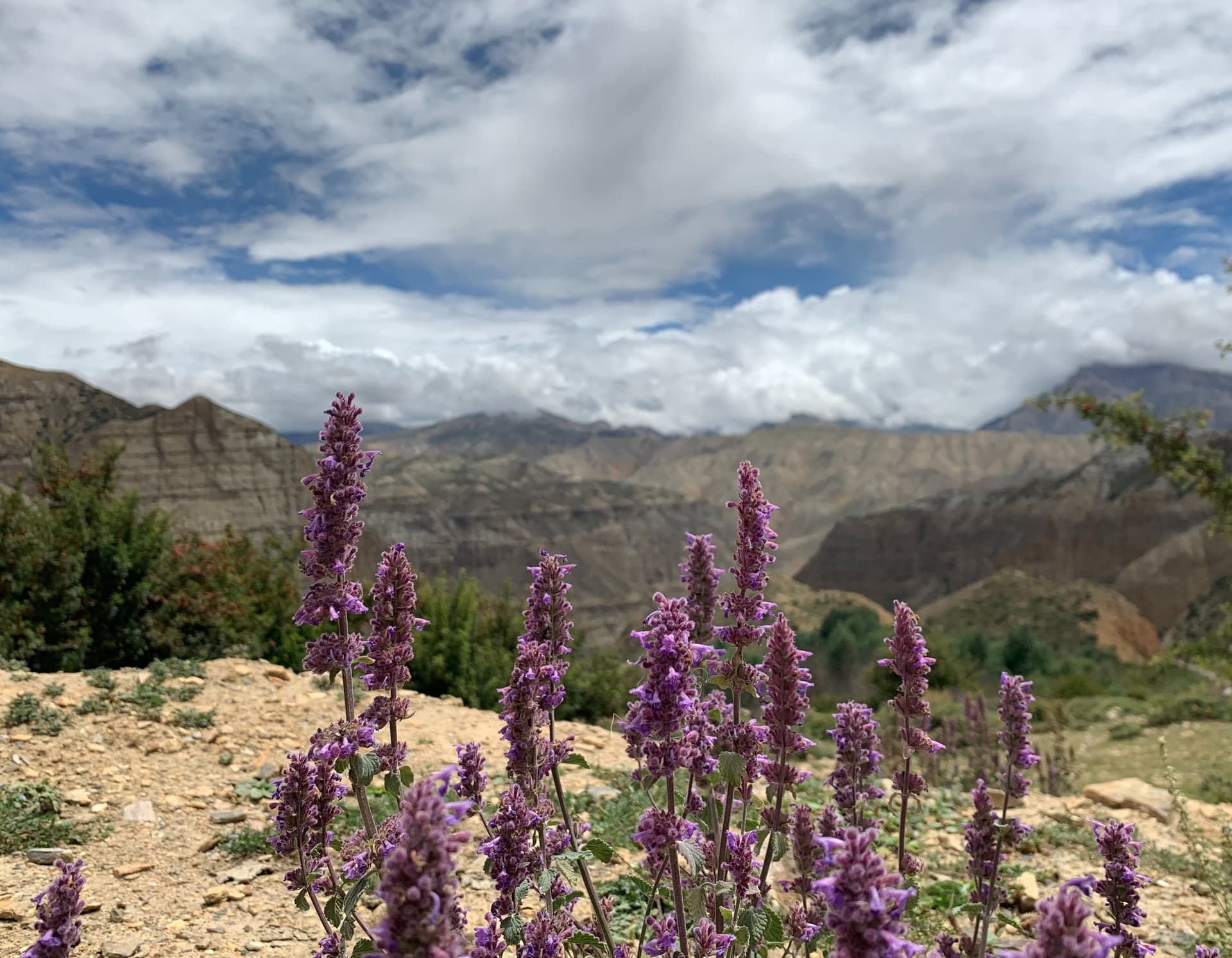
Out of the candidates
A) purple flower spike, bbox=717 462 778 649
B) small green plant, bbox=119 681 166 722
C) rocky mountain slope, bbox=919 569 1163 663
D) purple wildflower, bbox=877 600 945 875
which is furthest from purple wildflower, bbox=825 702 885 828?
rocky mountain slope, bbox=919 569 1163 663

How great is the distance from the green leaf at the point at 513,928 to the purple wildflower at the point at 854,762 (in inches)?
80.6

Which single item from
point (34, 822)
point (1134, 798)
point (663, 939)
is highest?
point (663, 939)

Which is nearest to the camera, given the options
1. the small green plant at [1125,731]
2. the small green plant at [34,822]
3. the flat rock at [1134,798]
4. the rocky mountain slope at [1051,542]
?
the small green plant at [34,822]

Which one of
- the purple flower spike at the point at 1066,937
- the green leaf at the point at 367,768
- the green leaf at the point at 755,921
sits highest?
the purple flower spike at the point at 1066,937

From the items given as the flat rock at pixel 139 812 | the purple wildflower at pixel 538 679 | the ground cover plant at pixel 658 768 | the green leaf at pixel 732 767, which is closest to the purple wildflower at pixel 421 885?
the ground cover plant at pixel 658 768

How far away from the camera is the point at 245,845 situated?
6.27m

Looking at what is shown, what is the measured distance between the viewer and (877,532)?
178 meters

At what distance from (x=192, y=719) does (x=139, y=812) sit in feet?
6.49

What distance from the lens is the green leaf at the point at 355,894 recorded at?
2.94 meters

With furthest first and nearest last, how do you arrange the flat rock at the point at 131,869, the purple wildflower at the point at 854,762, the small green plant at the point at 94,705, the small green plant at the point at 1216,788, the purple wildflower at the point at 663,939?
1. the small green plant at the point at 1216,788
2. the small green plant at the point at 94,705
3. the flat rock at the point at 131,869
4. the purple wildflower at the point at 854,762
5. the purple wildflower at the point at 663,939

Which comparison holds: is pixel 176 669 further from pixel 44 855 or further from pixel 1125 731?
pixel 1125 731

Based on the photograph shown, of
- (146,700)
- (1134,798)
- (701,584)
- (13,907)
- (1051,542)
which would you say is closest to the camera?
(701,584)

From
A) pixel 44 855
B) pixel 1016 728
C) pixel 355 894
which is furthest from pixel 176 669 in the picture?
pixel 1016 728

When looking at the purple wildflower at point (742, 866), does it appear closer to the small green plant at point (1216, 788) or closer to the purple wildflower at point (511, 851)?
the purple wildflower at point (511, 851)
